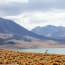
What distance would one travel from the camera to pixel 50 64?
71.1ft

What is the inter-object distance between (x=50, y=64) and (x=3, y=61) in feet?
17.0

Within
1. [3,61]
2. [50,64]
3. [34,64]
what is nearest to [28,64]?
[34,64]

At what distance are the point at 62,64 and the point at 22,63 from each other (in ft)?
11.3

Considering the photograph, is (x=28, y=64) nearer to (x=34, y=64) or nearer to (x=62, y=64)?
(x=34, y=64)

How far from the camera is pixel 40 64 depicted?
2203 cm

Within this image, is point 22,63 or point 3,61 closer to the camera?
point 22,63

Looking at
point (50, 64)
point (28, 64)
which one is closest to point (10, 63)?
point (28, 64)

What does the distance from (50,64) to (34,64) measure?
1.35 meters

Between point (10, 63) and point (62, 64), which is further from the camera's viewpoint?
point (10, 63)

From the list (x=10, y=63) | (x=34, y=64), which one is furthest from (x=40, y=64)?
(x=10, y=63)

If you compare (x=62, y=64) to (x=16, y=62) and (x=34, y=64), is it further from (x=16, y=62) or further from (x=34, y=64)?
(x=16, y=62)

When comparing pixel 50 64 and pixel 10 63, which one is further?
pixel 10 63

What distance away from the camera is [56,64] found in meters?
22.0

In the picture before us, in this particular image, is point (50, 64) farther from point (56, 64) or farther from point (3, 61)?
point (3, 61)
